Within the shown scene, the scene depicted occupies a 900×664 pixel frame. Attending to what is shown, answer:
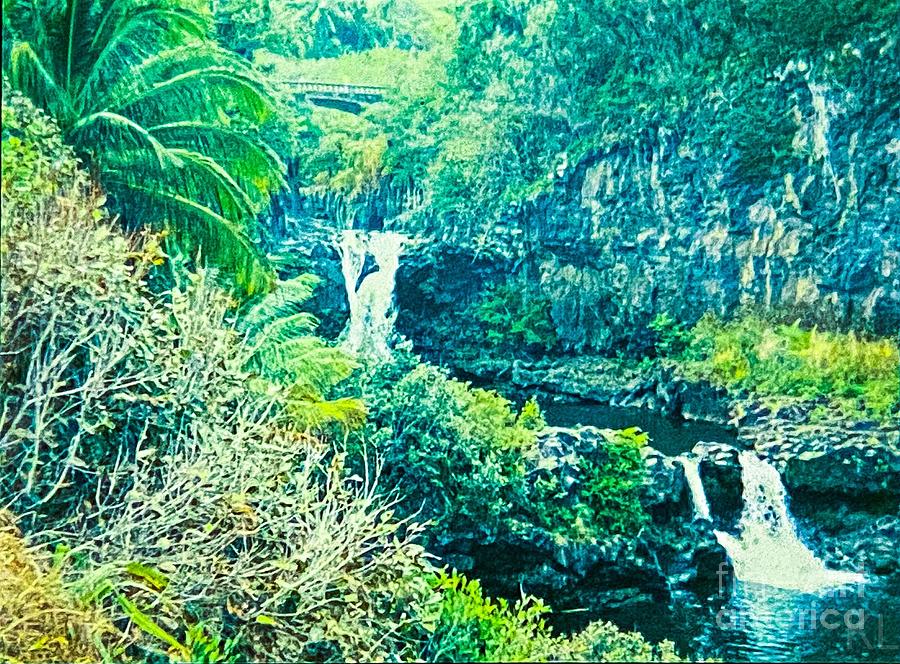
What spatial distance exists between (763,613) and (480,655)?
1010mm

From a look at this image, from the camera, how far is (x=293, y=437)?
3588 millimetres

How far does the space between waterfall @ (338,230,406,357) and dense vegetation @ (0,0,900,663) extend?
62 millimetres

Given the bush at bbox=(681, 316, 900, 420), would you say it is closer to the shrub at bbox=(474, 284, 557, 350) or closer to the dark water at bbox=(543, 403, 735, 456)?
the dark water at bbox=(543, 403, 735, 456)

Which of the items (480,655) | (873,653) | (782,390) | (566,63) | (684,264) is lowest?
(480,655)

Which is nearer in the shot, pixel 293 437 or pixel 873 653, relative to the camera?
pixel 873 653

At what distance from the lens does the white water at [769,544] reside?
11.3 ft

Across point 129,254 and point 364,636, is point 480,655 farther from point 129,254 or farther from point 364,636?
point 129,254

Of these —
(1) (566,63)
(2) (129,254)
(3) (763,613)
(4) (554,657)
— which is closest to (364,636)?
(4) (554,657)

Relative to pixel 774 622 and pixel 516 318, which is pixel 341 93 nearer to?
pixel 516 318

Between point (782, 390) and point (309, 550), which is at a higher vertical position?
point (782, 390)

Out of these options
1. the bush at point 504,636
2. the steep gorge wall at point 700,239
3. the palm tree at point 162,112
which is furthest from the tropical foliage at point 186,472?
the steep gorge wall at point 700,239

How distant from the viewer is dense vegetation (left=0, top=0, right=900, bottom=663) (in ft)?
11.3

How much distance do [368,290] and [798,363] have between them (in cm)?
166

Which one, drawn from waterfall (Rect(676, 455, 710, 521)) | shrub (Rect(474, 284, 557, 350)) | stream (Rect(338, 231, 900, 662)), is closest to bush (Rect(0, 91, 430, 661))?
stream (Rect(338, 231, 900, 662))
